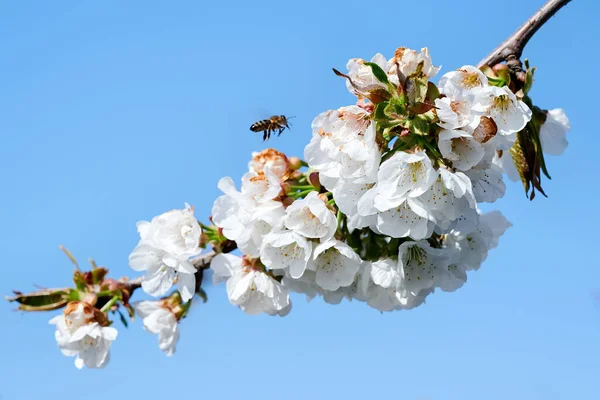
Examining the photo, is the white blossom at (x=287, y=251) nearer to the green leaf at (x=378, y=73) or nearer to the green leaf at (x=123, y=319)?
the green leaf at (x=378, y=73)

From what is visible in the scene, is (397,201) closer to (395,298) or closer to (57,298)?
(395,298)

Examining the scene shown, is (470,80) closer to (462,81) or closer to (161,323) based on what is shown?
(462,81)

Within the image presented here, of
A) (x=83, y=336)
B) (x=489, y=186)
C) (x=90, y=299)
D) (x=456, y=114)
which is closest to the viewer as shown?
(x=456, y=114)

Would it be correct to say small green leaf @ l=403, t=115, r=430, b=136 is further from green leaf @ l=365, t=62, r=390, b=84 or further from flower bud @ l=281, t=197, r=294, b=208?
flower bud @ l=281, t=197, r=294, b=208

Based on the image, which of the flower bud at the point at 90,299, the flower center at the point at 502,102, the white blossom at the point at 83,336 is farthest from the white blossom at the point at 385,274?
the flower bud at the point at 90,299

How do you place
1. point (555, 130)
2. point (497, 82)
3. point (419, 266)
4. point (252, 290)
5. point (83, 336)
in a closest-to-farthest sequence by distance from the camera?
point (497, 82) → point (419, 266) → point (252, 290) → point (555, 130) → point (83, 336)

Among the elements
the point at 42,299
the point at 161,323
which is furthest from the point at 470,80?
the point at 42,299

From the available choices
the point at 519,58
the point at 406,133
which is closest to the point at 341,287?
the point at 406,133

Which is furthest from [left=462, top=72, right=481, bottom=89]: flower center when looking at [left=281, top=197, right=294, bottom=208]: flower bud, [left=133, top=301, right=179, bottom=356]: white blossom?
[left=133, top=301, right=179, bottom=356]: white blossom
